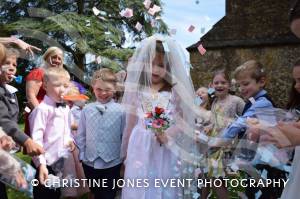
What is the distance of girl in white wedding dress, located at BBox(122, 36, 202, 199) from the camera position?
3170mm

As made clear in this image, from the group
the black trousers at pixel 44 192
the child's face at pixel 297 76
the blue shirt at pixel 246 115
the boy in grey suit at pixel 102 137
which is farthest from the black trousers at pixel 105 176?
the child's face at pixel 297 76

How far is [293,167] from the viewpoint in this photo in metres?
2.29

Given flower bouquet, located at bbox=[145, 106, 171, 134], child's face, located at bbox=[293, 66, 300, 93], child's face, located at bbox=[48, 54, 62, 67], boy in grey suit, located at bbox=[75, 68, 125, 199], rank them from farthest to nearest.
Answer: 1. child's face, located at bbox=[48, 54, 62, 67]
2. boy in grey suit, located at bbox=[75, 68, 125, 199]
3. flower bouquet, located at bbox=[145, 106, 171, 134]
4. child's face, located at bbox=[293, 66, 300, 93]

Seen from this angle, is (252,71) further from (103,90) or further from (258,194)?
(103,90)

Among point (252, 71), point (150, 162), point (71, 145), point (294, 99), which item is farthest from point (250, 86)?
point (71, 145)

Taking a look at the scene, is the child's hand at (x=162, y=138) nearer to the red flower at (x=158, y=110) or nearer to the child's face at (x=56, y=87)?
the red flower at (x=158, y=110)

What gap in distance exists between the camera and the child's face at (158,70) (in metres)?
3.25

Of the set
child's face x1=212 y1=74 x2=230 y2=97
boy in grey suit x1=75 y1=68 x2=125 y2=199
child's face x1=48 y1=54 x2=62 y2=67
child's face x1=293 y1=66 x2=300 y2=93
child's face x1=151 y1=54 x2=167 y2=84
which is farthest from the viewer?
child's face x1=212 y1=74 x2=230 y2=97

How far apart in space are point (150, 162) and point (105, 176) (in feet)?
1.68

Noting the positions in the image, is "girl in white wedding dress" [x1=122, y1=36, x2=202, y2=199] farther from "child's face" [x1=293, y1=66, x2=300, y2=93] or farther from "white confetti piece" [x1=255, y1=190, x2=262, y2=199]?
"child's face" [x1=293, y1=66, x2=300, y2=93]

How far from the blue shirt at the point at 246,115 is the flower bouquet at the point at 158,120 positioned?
50 centimetres

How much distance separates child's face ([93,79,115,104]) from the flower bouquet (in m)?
0.57

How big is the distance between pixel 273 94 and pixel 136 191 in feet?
32.2

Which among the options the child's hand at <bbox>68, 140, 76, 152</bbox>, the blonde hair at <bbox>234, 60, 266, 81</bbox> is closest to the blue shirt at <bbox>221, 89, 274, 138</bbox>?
the blonde hair at <bbox>234, 60, 266, 81</bbox>
